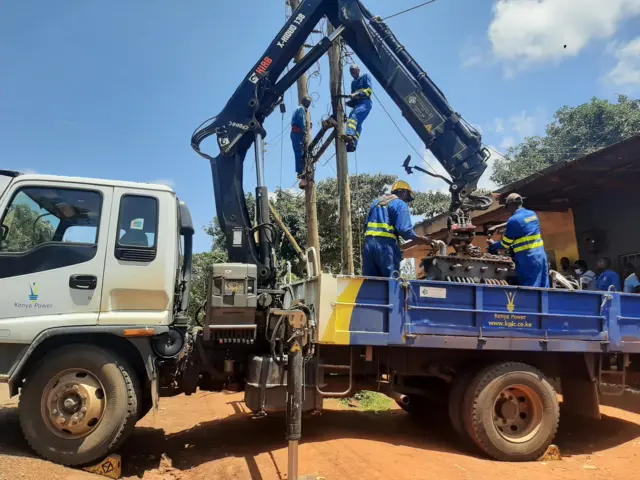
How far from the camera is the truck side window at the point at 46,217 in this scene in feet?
13.8

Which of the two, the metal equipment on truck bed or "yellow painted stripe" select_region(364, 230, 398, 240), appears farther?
"yellow painted stripe" select_region(364, 230, 398, 240)

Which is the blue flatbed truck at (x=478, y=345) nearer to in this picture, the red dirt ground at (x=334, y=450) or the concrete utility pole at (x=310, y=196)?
the red dirt ground at (x=334, y=450)

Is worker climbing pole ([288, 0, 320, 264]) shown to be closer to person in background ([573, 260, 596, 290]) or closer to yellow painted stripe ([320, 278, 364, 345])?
yellow painted stripe ([320, 278, 364, 345])

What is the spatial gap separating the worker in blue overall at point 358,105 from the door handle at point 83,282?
4042 millimetres

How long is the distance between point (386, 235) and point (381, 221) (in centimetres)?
18

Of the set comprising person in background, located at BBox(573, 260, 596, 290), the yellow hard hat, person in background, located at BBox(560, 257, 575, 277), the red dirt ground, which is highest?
the yellow hard hat

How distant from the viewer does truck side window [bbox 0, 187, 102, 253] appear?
4219mm

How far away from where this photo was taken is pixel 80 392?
4125mm

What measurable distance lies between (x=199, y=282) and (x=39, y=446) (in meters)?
9.39

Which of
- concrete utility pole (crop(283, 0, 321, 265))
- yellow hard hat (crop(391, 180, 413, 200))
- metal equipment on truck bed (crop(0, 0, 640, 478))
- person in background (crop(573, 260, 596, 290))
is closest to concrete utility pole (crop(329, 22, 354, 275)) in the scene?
concrete utility pole (crop(283, 0, 321, 265))

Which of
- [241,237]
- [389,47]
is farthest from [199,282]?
[389,47]

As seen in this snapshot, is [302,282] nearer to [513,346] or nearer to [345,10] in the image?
[513,346]

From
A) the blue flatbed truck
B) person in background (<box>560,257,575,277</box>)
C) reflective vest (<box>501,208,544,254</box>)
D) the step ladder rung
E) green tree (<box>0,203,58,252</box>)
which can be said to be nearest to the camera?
green tree (<box>0,203,58,252</box>)

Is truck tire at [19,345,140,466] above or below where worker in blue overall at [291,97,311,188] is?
below
